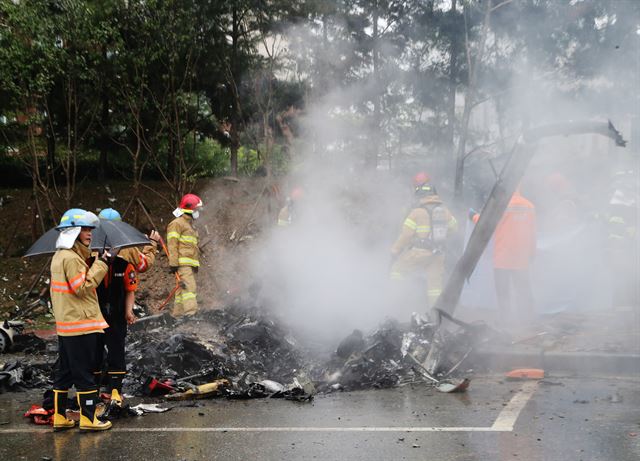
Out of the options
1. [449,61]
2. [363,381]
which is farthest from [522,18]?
[363,381]

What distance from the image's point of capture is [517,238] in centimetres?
809

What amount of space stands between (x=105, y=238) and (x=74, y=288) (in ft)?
1.82

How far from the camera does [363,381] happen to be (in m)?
6.23

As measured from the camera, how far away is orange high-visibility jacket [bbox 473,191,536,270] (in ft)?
26.6

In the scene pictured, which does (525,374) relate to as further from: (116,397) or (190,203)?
(190,203)

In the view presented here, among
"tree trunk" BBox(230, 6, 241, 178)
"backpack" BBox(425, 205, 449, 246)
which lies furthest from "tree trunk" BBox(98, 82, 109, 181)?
"backpack" BBox(425, 205, 449, 246)

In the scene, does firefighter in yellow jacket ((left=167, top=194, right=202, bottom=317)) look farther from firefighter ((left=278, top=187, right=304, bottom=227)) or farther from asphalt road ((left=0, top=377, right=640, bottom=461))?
asphalt road ((left=0, top=377, right=640, bottom=461))

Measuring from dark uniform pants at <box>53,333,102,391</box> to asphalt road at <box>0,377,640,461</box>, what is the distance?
371mm

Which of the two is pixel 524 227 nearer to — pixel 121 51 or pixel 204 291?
pixel 204 291

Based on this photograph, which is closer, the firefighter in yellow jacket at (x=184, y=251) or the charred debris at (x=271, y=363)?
the charred debris at (x=271, y=363)

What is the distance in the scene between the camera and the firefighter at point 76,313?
4.91m

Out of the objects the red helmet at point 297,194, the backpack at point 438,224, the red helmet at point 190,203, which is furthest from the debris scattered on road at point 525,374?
the red helmet at point 297,194

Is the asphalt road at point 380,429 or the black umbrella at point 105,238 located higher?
the black umbrella at point 105,238

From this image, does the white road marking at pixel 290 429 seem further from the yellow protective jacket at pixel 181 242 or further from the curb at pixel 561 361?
the yellow protective jacket at pixel 181 242
